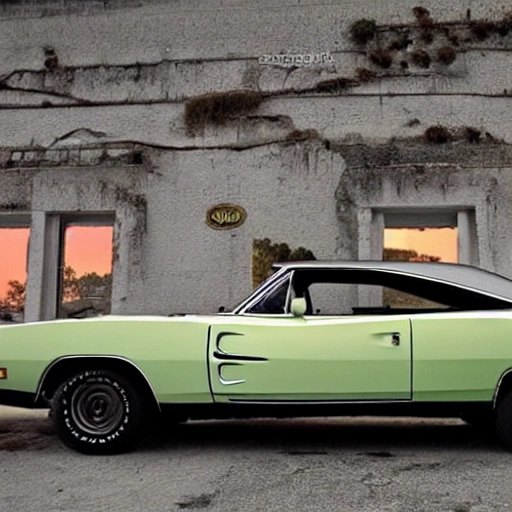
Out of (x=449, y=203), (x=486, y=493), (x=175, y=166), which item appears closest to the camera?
(x=486, y=493)

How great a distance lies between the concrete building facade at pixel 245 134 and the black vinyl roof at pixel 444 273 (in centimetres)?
352

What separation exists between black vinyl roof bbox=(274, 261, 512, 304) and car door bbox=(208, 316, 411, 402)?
50 centimetres

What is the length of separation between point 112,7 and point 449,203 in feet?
18.2

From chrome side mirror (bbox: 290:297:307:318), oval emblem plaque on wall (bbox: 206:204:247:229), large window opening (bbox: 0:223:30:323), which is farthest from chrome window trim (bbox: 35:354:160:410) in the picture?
large window opening (bbox: 0:223:30:323)

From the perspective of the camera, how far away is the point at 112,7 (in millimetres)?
9555

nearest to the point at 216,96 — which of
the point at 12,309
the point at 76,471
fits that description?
the point at 12,309

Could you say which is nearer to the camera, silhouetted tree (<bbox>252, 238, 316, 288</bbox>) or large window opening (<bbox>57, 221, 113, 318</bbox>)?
silhouetted tree (<bbox>252, 238, 316, 288</bbox>)

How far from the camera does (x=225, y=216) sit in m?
8.62

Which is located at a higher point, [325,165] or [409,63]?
[409,63]

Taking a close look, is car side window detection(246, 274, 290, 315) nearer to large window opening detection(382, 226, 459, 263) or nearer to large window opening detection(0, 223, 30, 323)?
large window opening detection(382, 226, 459, 263)

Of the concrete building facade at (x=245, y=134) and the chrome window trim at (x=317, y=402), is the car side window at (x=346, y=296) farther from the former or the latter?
the concrete building facade at (x=245, y=134)

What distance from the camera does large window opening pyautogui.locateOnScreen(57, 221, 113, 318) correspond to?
29.4 ft

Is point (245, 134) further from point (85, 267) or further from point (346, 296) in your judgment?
point (346, 296)

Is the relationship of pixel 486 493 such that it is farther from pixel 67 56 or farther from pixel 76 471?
pixel 67 56
